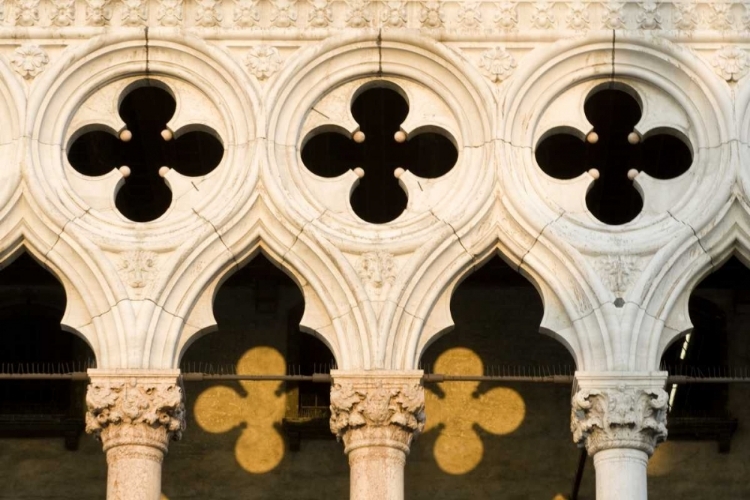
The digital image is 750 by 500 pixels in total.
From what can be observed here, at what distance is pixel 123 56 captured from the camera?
25453 millimetres

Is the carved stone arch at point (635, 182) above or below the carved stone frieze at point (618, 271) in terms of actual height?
above

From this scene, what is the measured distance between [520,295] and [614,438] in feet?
17.4

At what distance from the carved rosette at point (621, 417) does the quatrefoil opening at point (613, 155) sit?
3.27m

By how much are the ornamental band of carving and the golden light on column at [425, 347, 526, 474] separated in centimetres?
426

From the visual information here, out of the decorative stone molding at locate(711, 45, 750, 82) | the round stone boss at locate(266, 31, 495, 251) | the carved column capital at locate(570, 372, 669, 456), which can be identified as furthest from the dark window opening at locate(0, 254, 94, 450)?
the decorative stone molding at locate(711, 45, 750, 82)

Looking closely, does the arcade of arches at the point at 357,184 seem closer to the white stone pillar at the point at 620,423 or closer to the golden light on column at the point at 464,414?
the white stone pillar at the point at 620,423

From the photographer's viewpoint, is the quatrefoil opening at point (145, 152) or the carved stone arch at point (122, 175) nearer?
the carved stone arch at point (122, 175)

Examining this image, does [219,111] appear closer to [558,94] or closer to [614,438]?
[558,94]

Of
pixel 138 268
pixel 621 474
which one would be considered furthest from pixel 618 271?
pixel 138 268

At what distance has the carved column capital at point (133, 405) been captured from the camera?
24.1m

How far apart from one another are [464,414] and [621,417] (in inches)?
188

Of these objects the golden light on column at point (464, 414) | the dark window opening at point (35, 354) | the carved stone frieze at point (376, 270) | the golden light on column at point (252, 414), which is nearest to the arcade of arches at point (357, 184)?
the carved stone frieze at point (376, 270)

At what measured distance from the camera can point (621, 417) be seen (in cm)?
2403

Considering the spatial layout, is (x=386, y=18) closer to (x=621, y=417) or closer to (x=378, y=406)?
(x=378, y=406)
